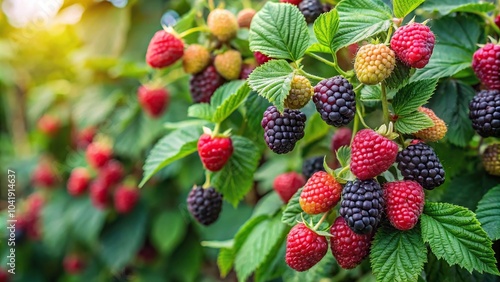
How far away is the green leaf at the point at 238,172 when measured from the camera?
0.97 meters

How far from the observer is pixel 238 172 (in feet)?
3.23

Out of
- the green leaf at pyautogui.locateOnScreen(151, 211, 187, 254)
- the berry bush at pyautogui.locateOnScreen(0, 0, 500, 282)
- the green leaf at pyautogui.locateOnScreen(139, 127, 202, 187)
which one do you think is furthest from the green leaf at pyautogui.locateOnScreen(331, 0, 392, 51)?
the green leaf at pyautogui.locateOnScreen(151, 211, 187, 254)

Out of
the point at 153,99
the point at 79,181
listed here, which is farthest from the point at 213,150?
the point at 79,181

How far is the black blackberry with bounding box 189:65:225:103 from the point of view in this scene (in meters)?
1.01

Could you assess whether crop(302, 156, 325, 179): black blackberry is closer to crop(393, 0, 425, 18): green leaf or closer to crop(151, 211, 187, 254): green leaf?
crop(393, 0, 425, 18): green leaf

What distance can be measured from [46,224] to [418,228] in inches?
71.7

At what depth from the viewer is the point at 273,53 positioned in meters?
0.79

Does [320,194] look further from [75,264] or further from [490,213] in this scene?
[75,264]

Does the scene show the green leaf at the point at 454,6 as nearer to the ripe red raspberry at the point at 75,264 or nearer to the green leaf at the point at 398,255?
the green leaf at the point at 398,255

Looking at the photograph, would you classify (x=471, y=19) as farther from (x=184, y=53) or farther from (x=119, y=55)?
(x=119, y=55)

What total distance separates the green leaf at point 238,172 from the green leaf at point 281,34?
234 mm

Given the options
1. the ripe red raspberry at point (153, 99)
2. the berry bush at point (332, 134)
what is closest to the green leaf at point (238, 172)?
the berry bush at point (332, 134)

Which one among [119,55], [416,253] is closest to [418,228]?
[416,253]

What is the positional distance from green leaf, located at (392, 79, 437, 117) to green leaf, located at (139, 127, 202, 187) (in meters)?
0.39
